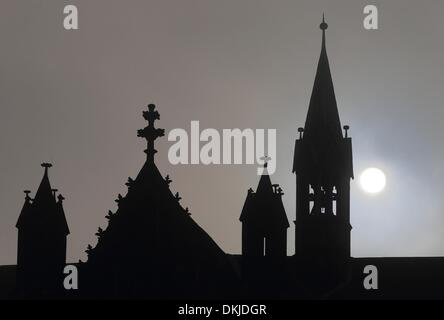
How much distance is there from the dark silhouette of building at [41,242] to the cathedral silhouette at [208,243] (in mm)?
43

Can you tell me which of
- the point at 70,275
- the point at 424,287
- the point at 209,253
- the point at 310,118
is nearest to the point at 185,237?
the point at 209,253

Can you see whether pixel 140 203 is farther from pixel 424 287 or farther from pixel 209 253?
pixel 424 287

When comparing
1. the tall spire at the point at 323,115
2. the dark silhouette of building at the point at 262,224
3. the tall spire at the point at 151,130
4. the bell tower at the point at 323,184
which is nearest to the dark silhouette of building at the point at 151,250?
the tall spire at the point at 151,130

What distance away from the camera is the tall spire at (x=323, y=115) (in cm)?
6250

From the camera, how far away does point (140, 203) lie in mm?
57781

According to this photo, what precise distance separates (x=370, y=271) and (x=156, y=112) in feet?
50.6

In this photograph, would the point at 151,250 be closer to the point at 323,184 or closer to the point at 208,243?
the point at 208,243

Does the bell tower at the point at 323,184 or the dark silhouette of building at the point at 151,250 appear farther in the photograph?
the bell tower at the point at 323,184

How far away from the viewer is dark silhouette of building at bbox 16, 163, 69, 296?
5847 cm

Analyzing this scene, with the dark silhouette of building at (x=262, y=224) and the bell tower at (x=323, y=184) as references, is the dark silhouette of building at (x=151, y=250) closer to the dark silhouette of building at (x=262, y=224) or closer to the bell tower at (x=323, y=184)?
the dark silhouette of building at (x=262, y=224)

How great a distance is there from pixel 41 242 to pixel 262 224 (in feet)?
31.4

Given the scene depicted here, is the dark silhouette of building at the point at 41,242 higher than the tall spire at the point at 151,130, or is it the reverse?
the tall spire at the point at 151,130

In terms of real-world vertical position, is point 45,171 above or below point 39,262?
above

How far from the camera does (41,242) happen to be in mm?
58969
